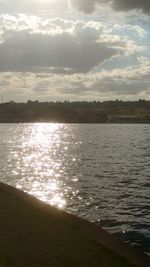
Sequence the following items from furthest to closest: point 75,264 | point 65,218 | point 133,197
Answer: point 133,197 < point 65,218 < point 75,264

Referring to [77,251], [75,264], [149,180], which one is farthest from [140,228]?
[149,180]

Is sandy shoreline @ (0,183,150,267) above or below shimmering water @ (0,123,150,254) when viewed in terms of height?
below

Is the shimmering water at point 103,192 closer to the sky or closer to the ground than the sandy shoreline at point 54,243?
closer to the sky

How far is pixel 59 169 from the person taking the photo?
6394cm

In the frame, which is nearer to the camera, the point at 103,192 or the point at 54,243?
the point at 54,243

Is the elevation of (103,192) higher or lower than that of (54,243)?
higher

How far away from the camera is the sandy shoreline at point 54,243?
610 inches

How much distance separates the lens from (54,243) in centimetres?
1761

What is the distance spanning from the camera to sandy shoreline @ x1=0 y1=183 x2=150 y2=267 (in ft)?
50.8

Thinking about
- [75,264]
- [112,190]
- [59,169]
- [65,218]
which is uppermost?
[59,169]

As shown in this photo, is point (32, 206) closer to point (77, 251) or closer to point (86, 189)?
point (77, 251)

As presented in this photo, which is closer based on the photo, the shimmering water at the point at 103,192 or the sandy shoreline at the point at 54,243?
the sandy shoreline at the point at 54,243

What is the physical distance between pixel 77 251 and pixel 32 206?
390 inches

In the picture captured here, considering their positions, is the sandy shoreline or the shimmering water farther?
the shimmering water
